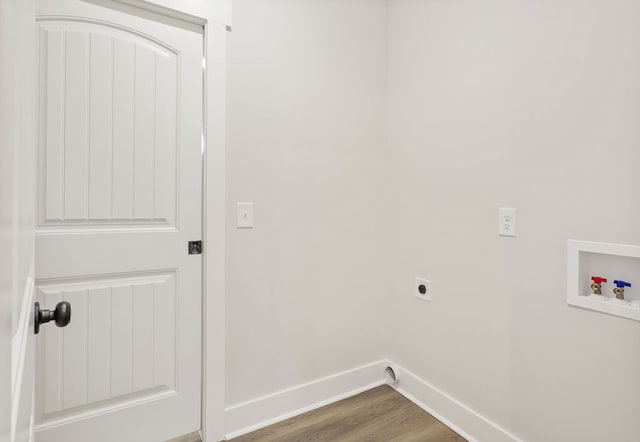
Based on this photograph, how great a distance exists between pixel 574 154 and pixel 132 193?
182 centimetres

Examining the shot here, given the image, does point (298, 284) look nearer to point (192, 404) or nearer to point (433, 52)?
point (192, 404)

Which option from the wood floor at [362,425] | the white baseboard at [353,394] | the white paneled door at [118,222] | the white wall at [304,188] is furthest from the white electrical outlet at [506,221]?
the white paneled door at [118,222]

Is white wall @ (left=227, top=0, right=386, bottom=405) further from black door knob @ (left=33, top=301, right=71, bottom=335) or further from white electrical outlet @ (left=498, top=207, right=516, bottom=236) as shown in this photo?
black door knob @ (left=33, top=301, right=71, bottom=335)

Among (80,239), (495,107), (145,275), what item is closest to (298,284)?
(145,275)

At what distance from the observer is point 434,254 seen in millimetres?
1911

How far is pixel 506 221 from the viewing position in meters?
1.55

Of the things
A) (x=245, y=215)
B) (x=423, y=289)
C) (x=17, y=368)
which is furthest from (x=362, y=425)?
(x=17, y=368)

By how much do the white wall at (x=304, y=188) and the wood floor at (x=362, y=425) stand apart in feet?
0.62

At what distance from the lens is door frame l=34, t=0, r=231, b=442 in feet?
5.31

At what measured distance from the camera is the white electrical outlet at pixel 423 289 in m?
1.95

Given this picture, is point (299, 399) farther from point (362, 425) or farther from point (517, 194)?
point (517, 194)

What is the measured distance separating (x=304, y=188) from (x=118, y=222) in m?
0.91

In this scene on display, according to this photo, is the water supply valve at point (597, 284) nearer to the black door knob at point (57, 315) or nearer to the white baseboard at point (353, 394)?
the white baseboard at point (353, 394)

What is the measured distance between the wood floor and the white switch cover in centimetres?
105
